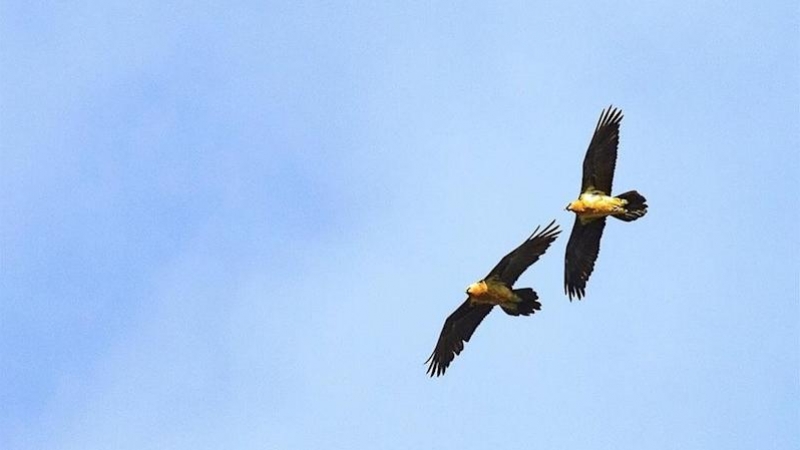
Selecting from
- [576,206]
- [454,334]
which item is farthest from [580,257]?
[454,334]

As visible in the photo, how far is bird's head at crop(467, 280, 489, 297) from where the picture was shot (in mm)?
47094

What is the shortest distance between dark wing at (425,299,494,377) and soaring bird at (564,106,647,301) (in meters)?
2.68

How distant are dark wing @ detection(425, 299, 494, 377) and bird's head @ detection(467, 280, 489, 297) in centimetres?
132

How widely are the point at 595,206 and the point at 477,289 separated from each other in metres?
3.47

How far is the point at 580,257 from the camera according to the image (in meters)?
47.5

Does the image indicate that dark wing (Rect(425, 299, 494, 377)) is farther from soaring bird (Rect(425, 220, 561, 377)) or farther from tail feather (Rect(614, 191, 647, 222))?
tail feather (Rect(614, 191, 647, 222))

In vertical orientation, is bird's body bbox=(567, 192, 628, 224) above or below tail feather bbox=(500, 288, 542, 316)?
above

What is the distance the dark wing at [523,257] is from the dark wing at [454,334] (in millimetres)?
2031

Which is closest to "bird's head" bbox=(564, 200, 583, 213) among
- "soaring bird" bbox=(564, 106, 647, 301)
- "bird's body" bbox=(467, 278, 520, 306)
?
"soaring bird" bbox=(564, 106, 647, 301)

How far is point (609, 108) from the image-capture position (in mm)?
46344

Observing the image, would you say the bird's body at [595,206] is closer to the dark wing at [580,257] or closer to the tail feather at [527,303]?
the dark wing at [580,257]

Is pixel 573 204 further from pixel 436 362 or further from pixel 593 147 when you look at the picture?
pixel 436 362

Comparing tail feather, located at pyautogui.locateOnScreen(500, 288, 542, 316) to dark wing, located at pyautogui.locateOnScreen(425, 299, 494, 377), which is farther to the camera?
dark wing, located at pyautogui.locateOnScreen(425, 299, 494, 377)

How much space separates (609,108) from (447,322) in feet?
22.8
